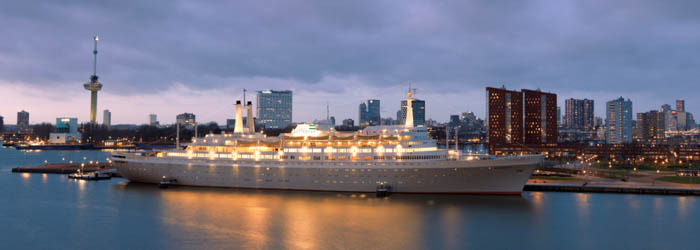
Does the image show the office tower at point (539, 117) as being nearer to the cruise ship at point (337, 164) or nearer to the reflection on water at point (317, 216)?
the cruise ship at point (337, 164)

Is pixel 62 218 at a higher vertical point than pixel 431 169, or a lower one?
lower

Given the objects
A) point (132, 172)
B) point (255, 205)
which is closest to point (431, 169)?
point (255, 205)

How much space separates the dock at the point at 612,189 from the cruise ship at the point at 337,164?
5.53 meters

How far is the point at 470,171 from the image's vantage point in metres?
31.9

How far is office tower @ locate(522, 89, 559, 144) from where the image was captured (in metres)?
112

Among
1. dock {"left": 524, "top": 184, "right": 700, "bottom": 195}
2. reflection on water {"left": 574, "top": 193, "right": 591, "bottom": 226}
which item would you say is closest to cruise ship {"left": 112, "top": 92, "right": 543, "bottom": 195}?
reflection on water {"left": 574, "top": 193, "right": 591, "bottom": 226}

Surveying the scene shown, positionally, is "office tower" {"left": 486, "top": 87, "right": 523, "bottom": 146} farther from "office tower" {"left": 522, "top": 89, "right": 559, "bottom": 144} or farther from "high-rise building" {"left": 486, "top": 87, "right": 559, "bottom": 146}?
"office tower" {"left": 522, "top": 89, "right": 559, "bottom": 144}

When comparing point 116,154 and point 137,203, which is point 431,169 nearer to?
point 137,203

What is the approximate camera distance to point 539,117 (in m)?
113

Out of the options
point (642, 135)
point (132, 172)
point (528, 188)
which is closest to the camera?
point (528, 188)

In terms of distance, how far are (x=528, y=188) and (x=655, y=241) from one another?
14.6m

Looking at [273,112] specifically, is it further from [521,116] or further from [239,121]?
[239,121]

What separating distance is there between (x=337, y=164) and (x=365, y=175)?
2.29 meters

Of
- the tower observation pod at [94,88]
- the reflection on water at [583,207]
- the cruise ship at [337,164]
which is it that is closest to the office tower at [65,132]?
the tower observation pod at [94,88]
